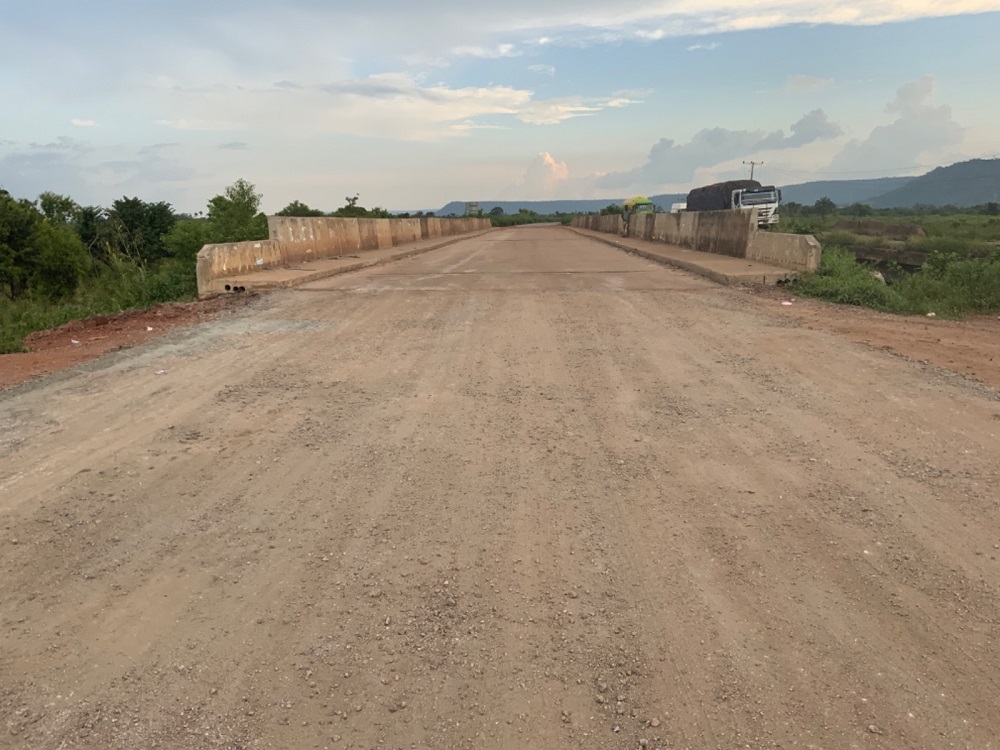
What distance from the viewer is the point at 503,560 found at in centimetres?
344

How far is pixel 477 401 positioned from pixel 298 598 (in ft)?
9.79

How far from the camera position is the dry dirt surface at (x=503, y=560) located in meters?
2.48

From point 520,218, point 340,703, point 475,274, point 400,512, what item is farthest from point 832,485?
A: point 520,218

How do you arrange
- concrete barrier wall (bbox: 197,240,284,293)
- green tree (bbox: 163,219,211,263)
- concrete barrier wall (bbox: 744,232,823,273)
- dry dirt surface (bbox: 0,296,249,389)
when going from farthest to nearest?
green tree (bbox: 163,219,211,263), concrete barrier wall (bbox: 744,232,823,273), concrete barrier wall (bbox: 197,240,284,293), dry dirt surface (bbox: 0,296,249,389)

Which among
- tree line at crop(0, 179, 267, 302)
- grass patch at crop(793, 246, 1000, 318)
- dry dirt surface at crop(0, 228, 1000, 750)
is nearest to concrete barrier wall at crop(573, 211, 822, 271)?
grass patch at crop(793, 246, 1000, 318)

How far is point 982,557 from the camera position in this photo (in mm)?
3355

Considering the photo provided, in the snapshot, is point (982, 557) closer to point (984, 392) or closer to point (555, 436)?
point (555, 436)

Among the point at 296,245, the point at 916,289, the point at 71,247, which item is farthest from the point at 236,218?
the point at 916,289

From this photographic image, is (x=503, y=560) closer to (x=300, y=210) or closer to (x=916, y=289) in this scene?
(x=916, y=289)

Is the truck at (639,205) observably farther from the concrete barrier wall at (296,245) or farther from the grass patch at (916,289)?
the grass patch at (916,289)

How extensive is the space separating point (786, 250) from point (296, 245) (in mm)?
11738

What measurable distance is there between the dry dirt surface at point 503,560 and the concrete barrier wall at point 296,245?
7.06 meters

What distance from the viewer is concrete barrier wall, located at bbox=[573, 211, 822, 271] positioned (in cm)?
1349

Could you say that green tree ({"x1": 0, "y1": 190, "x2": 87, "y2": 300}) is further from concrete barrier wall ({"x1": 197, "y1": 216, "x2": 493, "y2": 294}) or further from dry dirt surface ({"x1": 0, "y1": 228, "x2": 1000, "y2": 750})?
dry dirt surface ({"x1": 0, "y1": 228, "x2": 1000, "y2": 750})
